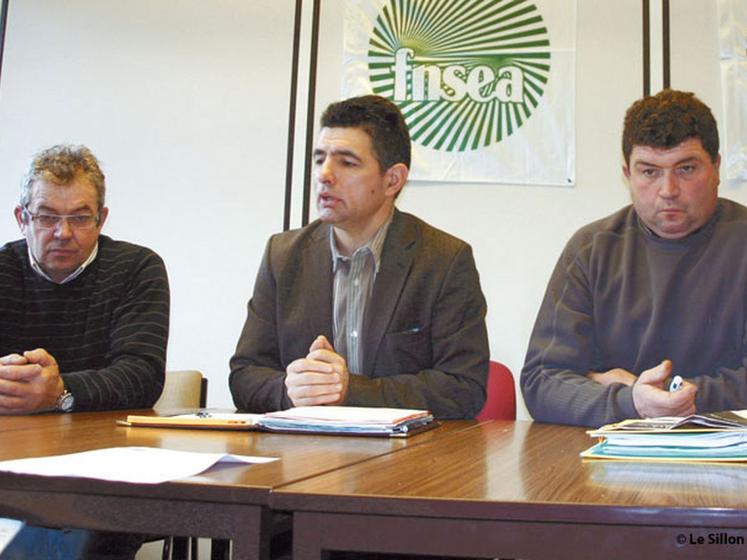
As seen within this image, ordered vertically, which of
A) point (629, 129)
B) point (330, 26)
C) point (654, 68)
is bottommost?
point (629, 129)

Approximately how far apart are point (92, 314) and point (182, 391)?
1.59 feet

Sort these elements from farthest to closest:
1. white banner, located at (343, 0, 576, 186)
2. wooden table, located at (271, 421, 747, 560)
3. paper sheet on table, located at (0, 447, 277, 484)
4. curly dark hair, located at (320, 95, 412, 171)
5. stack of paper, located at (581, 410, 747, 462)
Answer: white banner, located at (343, 0, 576, 186)
curly dark hair, located at (320, 95, 412, 171)
stack of paper, located at (581, 410, 747, 462)
paper sheet on table, located at (0, 447, 277, 484)
wooden table, located at (271, 421, 747, 560)

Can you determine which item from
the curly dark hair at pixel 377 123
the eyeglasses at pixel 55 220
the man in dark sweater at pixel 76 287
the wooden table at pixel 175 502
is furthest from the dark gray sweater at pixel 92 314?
the wooden table at pixel 175 502

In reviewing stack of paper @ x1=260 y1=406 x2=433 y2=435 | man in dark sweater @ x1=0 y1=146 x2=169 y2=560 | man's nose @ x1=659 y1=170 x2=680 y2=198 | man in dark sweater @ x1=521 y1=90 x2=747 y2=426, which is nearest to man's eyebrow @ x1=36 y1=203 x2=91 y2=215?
man in dark sweater @ x1=0 y1=146 x2=169 y2=560

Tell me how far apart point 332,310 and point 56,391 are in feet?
2.32

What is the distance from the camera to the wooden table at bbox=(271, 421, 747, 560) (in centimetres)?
75

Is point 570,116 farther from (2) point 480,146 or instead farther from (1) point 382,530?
(1) point 382,530

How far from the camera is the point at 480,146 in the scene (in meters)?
3.53

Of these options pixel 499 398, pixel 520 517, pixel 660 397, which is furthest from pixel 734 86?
pixel 520 517

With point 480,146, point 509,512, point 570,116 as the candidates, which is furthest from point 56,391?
point 570,116

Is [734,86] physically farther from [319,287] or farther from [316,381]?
[316,381]

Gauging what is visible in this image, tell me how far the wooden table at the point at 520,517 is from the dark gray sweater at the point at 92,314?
4.71 ft

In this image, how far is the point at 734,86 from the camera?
134 inches

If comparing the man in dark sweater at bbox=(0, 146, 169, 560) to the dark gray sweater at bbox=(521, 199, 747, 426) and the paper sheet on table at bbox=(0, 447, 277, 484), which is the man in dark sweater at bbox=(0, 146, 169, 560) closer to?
the dark gray sweater at bbox=(521, 199, 747, 426)
